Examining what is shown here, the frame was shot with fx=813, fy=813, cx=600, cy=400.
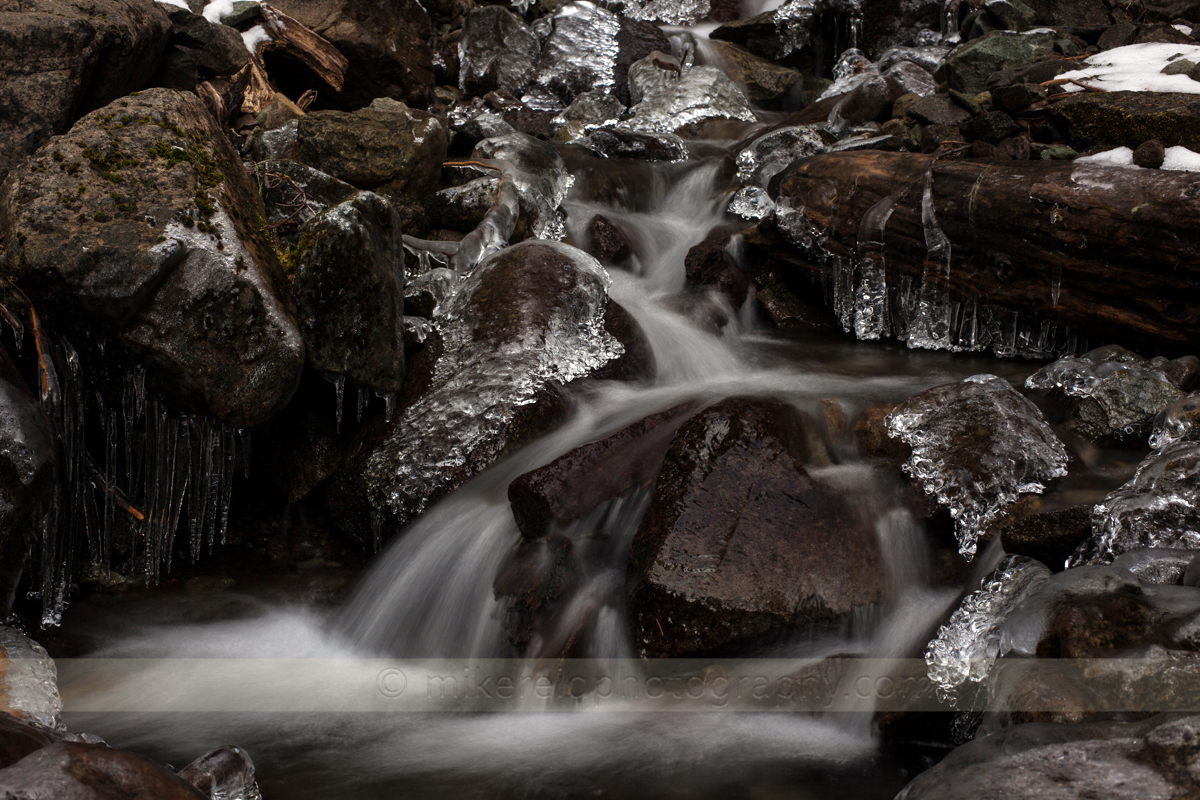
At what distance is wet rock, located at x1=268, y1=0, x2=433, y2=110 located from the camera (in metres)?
9.12

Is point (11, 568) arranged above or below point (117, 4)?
below

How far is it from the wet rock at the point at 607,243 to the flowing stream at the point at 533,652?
1725 mm

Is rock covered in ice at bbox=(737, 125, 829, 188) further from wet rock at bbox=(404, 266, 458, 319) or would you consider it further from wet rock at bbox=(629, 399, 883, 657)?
wet rock at bbox=(629, 399, 883, 657)

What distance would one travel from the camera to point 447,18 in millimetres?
12391

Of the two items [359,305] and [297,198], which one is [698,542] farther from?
[297,198]

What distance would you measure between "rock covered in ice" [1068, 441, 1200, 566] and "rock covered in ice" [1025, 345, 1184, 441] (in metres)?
0.70

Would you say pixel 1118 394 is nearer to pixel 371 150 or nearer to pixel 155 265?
pixel 155 265

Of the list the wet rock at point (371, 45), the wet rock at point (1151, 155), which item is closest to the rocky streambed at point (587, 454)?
the wet rock at point (1151, 155)

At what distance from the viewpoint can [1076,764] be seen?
6.61 ft

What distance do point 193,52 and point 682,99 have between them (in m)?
5.36

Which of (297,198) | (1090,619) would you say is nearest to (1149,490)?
(1090,619)

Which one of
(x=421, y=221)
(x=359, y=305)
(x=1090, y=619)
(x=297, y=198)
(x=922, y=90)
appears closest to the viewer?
(x=1090, y=619)

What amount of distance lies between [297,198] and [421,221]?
1.04 m

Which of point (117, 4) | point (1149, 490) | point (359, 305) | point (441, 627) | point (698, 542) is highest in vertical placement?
point (117, 4)
